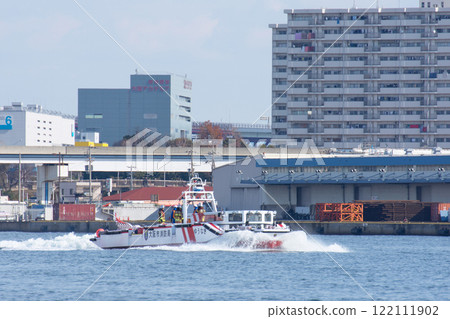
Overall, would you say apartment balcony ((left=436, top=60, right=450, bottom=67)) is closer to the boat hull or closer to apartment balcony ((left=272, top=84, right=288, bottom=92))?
apartment balcony ((left=272, top=84, right=288, bottom=92))

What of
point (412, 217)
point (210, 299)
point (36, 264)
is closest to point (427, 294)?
point (210, 299)

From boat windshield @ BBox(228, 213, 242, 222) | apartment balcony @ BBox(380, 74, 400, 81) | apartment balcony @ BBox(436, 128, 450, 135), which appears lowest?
boat windshield @ BBox(228, 213, 242, 222)

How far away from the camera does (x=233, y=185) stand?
109312mm

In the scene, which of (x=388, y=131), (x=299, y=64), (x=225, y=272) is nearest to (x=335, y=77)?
(x=299, y=64)

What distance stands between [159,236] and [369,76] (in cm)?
10689

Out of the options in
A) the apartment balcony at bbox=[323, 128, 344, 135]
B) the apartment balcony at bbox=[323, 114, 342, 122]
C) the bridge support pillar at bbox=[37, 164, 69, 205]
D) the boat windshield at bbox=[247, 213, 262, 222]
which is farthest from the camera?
the apartment balcony at bbox=[323, 114, 342, 122]

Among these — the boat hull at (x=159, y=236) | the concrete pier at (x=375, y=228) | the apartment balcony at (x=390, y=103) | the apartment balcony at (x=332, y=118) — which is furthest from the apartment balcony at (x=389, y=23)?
the boat hull at (x=159, y=236)

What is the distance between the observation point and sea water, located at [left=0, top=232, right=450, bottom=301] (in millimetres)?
35719

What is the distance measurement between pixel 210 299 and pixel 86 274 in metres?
10.5

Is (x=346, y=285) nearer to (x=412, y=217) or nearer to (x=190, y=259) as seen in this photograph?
(x=190, y=259)

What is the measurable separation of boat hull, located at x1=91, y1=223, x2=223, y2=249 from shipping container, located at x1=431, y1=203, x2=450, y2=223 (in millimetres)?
42391

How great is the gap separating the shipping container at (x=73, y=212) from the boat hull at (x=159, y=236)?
4669 centimetres

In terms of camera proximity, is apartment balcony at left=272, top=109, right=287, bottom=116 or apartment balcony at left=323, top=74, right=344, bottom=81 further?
apartment balcony at left=272, top=109, right=287, bottom=116

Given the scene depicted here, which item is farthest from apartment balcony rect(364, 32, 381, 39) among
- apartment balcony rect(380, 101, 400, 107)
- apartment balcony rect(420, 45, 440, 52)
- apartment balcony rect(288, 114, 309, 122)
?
apartment balcony rect(288, 114, 309, 122)
